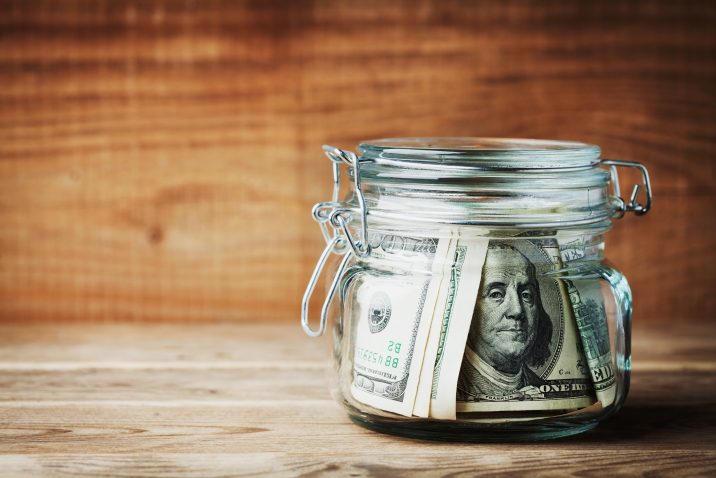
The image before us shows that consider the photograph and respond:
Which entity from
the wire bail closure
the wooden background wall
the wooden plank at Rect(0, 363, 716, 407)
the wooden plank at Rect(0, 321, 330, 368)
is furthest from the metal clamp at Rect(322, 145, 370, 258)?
the wooden background wall

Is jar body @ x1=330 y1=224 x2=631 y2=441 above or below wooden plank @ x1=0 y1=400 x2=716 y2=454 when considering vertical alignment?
above

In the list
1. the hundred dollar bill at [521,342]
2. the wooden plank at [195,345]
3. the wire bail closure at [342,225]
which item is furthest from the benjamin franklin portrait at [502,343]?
the wooden plank at [195,345]

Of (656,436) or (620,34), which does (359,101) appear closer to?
(620,34)

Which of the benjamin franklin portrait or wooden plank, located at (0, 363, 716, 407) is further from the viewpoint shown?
wooden plank, located at (0, 363, 716, 407)

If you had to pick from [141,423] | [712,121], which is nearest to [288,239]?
[141,423]

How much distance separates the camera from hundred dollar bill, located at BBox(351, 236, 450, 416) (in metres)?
0.66

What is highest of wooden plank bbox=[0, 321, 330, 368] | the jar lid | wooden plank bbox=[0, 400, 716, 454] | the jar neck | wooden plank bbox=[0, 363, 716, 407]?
the jar lid

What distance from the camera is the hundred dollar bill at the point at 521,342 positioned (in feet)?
2.13

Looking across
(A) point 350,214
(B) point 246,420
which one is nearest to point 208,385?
(B) point 246,420

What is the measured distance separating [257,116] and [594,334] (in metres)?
0.61

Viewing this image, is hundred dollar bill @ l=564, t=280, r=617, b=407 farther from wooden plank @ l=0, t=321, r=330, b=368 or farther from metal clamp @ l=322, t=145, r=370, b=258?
wooden plank @ l=0, t=321, r=330, b=368

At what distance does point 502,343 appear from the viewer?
2.13 feet

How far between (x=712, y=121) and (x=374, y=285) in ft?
2.26

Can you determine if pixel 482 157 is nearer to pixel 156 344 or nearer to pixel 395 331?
pixel 395 331
